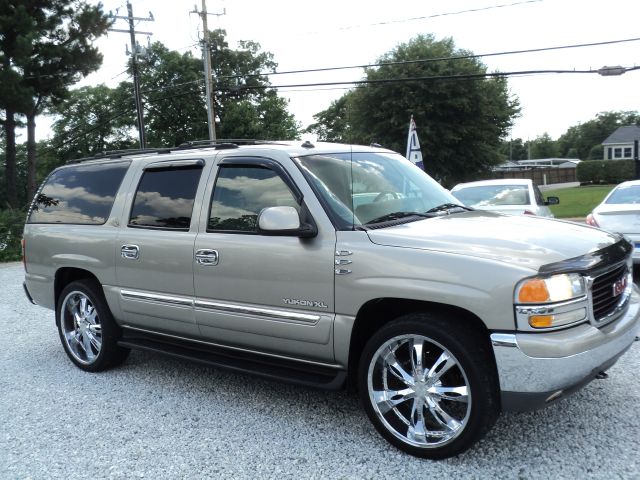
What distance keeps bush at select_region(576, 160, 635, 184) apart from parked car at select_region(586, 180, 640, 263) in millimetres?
39456

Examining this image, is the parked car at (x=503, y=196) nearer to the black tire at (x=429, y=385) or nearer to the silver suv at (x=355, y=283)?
the silver suv at (x=355, y=283)

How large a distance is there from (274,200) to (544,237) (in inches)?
69.2

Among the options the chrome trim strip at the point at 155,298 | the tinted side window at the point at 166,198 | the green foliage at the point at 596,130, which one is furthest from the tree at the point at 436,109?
the green foliage at the point at 596,130

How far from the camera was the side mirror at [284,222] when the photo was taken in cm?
351

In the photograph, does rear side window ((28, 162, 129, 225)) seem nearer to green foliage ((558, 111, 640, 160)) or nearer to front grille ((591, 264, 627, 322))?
front grille ((591, 264, 627, 322))

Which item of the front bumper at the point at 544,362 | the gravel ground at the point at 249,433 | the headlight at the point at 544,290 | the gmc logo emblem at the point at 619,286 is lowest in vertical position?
the gravel ground at the point at 249,433

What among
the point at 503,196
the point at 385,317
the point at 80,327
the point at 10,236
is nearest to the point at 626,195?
the point at 503,196

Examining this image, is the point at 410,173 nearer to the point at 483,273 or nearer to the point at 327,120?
the point at 483,273

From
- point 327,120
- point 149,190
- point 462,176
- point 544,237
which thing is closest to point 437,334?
point 544,237

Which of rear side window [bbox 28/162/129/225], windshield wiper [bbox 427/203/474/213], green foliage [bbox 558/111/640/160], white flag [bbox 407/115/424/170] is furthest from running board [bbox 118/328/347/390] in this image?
green foliage [bbox 558/111/640/160]

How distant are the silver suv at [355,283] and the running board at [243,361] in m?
0.01

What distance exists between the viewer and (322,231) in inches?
139

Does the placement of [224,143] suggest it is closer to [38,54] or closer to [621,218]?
[621,218]

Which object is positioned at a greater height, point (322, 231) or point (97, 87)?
point (97, 87)
